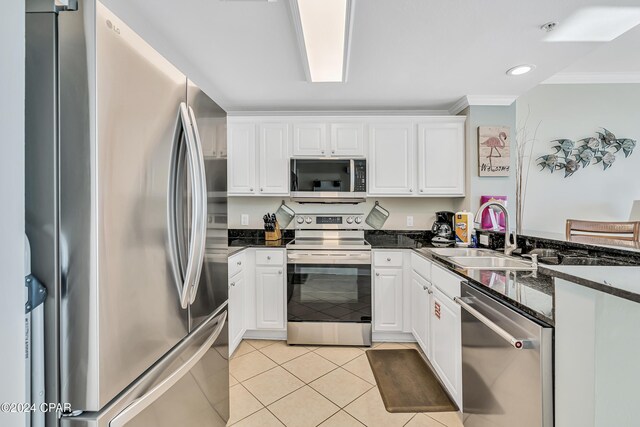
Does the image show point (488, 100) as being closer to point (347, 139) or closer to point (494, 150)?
point (494, 150)

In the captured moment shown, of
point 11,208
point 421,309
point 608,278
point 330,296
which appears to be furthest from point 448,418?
point 11,208

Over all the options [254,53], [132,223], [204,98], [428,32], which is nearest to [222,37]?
[254,53]

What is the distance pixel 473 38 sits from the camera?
6.01 feet

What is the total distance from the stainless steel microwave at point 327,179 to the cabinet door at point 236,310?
38.6 inches

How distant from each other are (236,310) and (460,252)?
1936mm

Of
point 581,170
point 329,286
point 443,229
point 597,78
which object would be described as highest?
point 597,78

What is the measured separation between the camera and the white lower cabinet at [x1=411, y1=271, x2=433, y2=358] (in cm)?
221

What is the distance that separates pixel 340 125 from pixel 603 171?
3.12m

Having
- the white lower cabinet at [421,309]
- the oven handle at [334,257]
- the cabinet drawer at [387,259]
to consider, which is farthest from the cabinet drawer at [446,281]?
the oven handle at [334,257]

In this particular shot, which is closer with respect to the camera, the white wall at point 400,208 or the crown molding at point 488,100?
the crown molding at point 488,100

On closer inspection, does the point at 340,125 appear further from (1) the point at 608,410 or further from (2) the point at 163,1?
(1) the point at 608,410

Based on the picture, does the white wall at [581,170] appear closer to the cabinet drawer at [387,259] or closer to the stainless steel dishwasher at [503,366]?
the cabinet drawer at [387,259]

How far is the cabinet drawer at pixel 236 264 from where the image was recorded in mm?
2326

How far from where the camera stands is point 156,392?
89 cm
